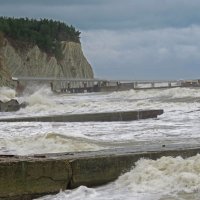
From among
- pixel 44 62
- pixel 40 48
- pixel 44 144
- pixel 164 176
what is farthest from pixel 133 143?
pixel 40 48

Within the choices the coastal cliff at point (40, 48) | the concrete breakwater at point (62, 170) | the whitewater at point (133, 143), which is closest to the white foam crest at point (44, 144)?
→ the whitewater at point (133, 143)

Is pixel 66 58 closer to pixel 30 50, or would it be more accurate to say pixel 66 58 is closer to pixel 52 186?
pixel 30 50

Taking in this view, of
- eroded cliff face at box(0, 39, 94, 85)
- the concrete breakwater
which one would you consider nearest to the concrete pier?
the concrete breakwater

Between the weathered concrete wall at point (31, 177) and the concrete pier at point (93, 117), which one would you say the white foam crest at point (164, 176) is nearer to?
the weathered concrete wall at point (31, 177)

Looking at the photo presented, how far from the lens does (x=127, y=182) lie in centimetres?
944

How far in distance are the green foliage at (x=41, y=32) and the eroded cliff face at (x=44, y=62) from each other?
1.77 m

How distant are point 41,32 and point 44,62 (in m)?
7.86

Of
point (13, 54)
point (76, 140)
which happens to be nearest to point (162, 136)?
point (76, 140)

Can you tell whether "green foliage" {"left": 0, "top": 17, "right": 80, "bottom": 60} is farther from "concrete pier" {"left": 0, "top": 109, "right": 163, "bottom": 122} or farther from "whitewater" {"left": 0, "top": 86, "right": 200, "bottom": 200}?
"concrete pier" {"left": 0, "top": 109, "right": 163, "bottom": 122}

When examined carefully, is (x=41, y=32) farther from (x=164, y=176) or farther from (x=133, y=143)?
(x=164, y=176)

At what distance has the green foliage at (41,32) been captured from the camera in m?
98.2

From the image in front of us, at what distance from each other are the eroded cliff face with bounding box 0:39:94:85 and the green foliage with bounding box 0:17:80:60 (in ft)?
5.82

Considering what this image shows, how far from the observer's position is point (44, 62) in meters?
101

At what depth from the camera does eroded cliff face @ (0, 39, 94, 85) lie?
93.5 metres
